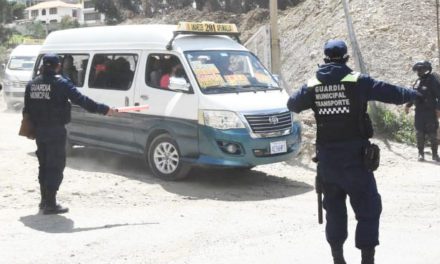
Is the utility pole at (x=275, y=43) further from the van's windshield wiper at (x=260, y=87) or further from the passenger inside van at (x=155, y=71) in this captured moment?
the passenger inside van at (x=155, y=71)

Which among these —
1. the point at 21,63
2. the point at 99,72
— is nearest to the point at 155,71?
the point at 99,72

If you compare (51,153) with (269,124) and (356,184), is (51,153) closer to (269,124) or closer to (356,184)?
(269,124)

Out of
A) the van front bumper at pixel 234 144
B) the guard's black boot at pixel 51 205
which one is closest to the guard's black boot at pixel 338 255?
the van front bumper at pixel 234 144

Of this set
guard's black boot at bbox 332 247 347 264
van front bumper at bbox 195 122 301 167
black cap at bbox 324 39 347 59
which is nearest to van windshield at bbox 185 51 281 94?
van front bumper at bbox 195 122 301 167

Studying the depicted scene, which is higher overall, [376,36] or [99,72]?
[376,36]

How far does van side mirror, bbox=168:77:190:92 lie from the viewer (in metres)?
8.40

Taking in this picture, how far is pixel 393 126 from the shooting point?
11477 millimetres

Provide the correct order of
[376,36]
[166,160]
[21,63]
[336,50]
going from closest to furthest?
[336,50]
[166,160]
[376,36]
[21,63]

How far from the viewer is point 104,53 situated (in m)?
9.66

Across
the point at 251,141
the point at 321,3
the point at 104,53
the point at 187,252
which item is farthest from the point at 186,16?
the point at 187,252

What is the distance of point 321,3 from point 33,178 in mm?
11995

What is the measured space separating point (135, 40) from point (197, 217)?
3.48 metres

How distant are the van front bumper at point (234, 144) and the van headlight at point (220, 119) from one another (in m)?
0.06

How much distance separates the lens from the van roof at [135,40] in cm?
885
